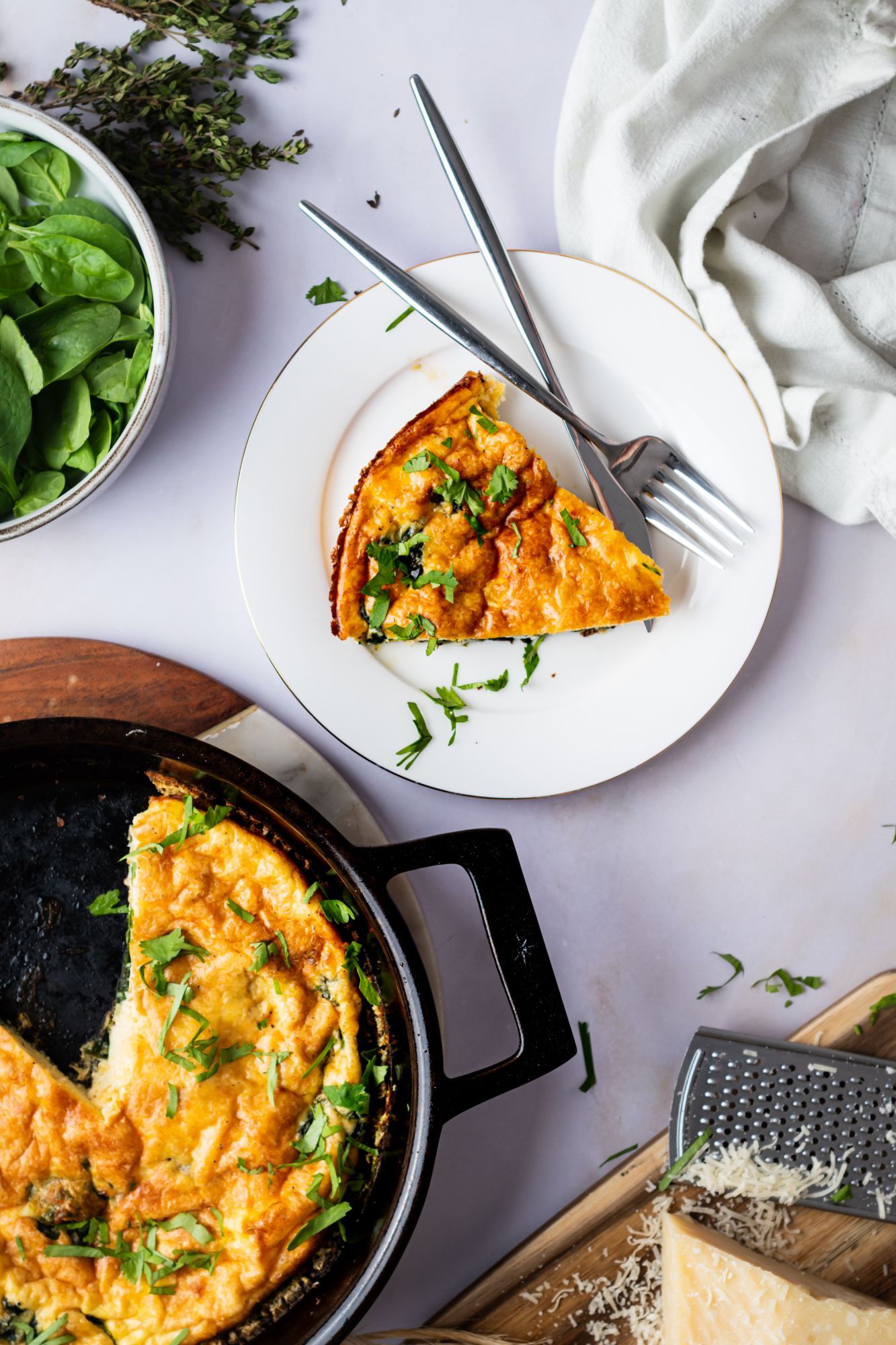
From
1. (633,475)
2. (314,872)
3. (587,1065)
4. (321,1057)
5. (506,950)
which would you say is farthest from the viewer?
(587,1065)

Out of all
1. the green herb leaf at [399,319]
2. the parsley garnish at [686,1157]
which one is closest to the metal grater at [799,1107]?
the parsley garnish at [686,1157]

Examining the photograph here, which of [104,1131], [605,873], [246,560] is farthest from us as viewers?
[605,873]

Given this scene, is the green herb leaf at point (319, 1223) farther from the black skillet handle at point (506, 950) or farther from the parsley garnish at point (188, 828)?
the parsley garnish at point (188, 828)

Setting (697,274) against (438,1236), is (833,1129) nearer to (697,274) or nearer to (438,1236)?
(438,1236)

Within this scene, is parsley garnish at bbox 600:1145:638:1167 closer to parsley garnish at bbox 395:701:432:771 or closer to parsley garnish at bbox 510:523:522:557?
parsley garnish at bbox 395:701:432:771

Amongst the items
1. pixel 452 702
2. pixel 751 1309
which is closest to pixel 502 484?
pixel 452 702

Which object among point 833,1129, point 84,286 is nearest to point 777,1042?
point 833,1129

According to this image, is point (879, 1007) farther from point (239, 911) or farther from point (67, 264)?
point (67, 264)
